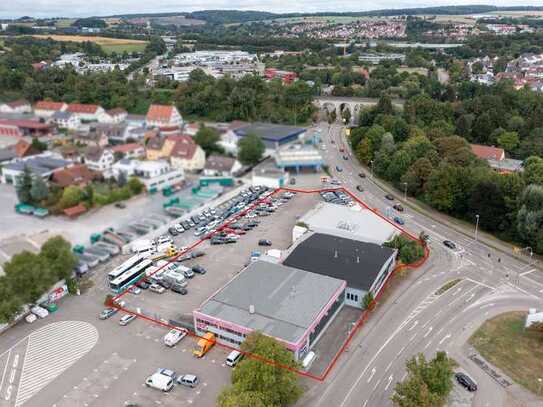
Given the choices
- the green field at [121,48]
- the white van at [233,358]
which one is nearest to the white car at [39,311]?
the white van at [233,358]

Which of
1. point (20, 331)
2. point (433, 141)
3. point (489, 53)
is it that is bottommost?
point (20, 331)

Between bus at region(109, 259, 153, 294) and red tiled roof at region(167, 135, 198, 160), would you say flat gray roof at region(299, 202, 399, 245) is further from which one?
red tiled roof at region(167, 135, 198, 160)

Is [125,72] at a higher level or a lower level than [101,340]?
higher

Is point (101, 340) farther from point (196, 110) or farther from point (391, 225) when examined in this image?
point (196, 110)

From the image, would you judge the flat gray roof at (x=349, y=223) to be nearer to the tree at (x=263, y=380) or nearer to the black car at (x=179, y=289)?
the black car at (x=179, y=289)

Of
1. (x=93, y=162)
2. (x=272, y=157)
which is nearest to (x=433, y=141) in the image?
(x=272, y=157)

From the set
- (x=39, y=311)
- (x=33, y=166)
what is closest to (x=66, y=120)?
(x=33, y=166)
